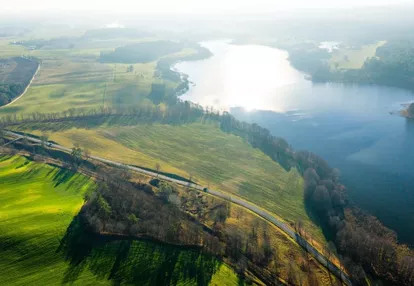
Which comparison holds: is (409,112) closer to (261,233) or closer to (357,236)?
(357,236)

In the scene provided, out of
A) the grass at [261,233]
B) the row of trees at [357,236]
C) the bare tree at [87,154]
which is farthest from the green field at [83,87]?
the row of trees at [357,236]

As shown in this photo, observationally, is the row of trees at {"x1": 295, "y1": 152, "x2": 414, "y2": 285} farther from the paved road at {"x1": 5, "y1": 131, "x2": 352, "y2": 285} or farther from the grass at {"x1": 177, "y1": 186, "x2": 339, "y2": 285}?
the grass at {"x1": 177, "y1": 186, "x2": 339, "y2": 285}

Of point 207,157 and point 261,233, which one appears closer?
point 261,233

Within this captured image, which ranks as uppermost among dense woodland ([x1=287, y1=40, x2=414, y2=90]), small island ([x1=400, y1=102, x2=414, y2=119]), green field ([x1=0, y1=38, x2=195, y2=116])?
dense woodland ([x1=287, y1=40, x2=414, y2=90])

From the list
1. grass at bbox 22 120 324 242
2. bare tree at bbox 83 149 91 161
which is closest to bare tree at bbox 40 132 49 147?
grass at bbox 22 120 324 242

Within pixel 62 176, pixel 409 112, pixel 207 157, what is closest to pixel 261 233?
pixel 207 157

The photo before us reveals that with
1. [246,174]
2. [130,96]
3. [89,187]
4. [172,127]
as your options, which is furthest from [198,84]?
[89,187]

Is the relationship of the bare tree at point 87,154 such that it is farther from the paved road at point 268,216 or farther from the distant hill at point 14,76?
the distant hill at point 14,76
